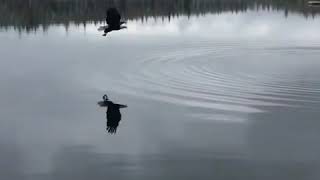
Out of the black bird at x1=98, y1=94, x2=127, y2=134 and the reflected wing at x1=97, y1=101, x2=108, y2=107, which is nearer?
the black bird at x1=98, y1=94, x2=127, y2=134

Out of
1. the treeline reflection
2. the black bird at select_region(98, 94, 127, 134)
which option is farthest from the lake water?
the treeline reflection

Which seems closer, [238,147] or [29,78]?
[238,147]

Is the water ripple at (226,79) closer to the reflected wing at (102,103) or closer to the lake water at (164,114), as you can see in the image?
the lake water at (164,114)

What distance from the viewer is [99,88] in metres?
32.1

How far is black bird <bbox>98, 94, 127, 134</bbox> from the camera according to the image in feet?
79.7

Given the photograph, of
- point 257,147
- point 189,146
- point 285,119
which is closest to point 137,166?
point 189,146

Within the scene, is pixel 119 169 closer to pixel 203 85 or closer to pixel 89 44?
pixel 203 85

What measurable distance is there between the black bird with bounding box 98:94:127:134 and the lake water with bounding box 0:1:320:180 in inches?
10.3

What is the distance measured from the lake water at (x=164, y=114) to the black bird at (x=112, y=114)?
0.26 metres

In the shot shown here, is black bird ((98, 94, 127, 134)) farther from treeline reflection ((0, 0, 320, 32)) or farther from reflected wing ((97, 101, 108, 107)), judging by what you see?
treeline reflection ((0, 0, 320, 32))

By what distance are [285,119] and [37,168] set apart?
9.77 meters

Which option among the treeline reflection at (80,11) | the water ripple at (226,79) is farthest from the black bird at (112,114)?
the treeline reflection at (80,11)

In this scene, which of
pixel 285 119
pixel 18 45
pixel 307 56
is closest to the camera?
pixel 285 119

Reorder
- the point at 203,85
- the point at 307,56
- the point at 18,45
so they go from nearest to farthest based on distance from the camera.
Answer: the point at 203,85, the point at 307,56, the point at 18,45
